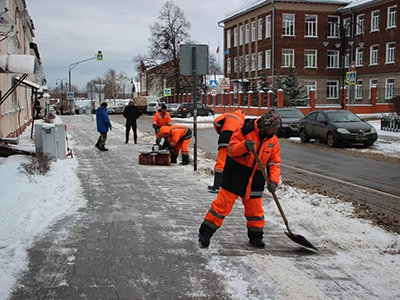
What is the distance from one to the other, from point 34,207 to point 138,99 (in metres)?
49.6

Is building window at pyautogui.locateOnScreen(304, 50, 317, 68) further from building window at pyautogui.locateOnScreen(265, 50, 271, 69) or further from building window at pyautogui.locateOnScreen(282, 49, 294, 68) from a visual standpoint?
building window at pyautogui.locateOnScreen(265, 50, 271, 69)

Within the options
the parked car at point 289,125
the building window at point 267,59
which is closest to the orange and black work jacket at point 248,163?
the parked car at point 289,125

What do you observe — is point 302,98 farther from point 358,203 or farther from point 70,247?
point 70,247

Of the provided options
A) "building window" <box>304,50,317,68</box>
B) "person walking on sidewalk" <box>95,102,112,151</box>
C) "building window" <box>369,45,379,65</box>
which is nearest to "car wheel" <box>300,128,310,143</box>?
"person walking on sidewalk" <box>95,102,112,151</box>

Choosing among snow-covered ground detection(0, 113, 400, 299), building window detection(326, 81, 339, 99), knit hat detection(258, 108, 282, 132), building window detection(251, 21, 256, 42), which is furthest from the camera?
building window detection(251, 21, 256, 42)

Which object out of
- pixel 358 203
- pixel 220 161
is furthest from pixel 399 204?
pixel 220 161

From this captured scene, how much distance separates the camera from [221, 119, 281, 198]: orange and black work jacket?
5.26m

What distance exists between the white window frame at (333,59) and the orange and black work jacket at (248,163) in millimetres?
50144

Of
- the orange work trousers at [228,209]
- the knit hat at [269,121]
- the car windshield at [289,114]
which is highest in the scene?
the knit hat at [269,121]

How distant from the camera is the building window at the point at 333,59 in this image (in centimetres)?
5275

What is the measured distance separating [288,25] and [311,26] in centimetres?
285

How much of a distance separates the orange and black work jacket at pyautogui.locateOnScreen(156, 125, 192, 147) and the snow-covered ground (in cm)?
357

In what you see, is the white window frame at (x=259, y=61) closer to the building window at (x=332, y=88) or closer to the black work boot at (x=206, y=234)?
the building window at (x=332, y=88)

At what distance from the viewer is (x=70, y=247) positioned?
5.47 m
